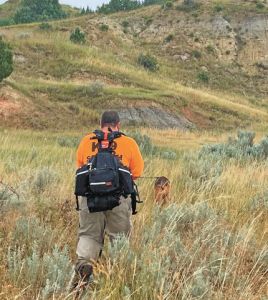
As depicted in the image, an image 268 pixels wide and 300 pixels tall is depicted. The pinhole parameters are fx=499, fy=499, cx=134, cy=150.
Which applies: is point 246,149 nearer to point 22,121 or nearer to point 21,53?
point 22,121

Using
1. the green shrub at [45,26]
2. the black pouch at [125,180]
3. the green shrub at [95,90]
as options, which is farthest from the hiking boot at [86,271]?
the green shrub at [45,26]

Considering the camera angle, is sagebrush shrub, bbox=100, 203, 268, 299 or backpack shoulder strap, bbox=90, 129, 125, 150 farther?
backpack shoulder strap, bbox=90, 129, 125, 150

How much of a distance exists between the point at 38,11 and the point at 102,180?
86.8 meters

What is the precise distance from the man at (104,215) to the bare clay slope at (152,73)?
19875 millimetres

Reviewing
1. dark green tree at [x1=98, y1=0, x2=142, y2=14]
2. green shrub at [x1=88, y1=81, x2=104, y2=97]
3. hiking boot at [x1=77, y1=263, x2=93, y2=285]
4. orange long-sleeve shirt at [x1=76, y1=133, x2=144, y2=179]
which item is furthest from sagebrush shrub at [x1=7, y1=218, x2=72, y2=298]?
dark green tree at [x1=98, y1=0, x2=142, y2=14]

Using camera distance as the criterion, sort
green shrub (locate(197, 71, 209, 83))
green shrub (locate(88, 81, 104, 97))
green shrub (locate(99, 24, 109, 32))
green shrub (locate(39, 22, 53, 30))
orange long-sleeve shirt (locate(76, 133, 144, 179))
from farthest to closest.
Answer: green shrub (locate(99, 24, 109, 32)) < green shrub (locate(39, 22, 53, 30)) < green shrub (locate(197, 71, 209, 83)) < green shrub (locate(88, 81, 104, 97)) < orange long-sleeve shirt (locate(76, 133, 144, 179))

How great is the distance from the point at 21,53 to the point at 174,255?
120 ft

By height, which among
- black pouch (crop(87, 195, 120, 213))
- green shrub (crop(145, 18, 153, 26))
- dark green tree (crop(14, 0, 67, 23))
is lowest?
black pouch (crop(87, 195, 120, 213))

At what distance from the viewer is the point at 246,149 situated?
12852 mm

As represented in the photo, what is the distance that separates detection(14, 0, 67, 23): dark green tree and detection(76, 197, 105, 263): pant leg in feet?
268

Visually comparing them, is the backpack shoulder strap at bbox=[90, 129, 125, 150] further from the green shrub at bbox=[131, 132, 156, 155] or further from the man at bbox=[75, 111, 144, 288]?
the green shrub at bbox=[131, 132, 156, 155]

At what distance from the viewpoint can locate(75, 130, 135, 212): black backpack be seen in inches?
171

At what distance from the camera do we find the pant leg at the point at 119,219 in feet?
15.4

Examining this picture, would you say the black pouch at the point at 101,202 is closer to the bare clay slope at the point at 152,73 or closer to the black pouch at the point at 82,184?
the black pouch at the point at 82,184
